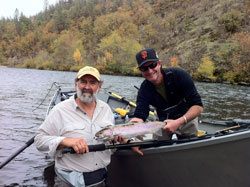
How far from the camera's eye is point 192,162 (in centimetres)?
355

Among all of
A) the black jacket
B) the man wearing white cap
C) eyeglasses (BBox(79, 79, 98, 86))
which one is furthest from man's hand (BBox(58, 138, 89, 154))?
the black jacket

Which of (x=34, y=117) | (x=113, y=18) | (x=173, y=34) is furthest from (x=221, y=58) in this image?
(x=113, y=18)

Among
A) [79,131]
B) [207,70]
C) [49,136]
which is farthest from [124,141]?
[207,70]

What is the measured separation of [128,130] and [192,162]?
1097 millimetres

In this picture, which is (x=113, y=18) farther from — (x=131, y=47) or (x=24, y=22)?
(x=24, y=22)

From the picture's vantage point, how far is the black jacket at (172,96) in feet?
12.8

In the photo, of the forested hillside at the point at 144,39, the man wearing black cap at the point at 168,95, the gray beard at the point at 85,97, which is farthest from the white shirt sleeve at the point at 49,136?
the forested hillside at the point at 144,39

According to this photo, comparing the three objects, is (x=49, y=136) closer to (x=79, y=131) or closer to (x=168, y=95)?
(x=79, y=131)

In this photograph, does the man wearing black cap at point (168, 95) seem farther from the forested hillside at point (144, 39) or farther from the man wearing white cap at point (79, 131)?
the forested hillside at point (144, 39)

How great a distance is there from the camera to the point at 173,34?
96312 millimetres

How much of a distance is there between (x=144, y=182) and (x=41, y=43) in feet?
431

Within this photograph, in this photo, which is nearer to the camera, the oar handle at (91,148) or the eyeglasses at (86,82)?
the oar handle at (91,148)

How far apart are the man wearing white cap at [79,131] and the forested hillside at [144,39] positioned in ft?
147

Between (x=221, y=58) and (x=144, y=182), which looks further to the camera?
(x=221, y=58)
